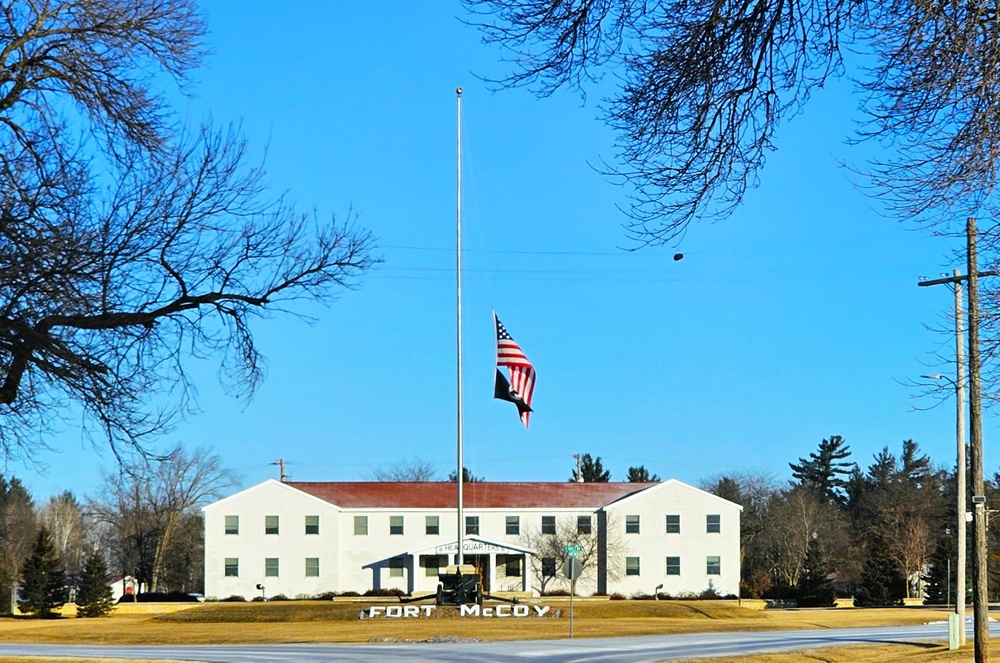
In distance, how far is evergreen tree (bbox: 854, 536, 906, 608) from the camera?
231 ft

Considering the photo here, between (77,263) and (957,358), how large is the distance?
9.12 meters

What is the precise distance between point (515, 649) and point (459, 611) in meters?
15.2

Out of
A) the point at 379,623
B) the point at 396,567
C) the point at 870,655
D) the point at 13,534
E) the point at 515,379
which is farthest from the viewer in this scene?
the point at 13,534

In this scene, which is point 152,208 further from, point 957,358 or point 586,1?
point 957,358

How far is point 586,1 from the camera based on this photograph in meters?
8.72

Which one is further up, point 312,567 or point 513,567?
point 312,567

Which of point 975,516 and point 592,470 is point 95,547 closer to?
point 592,470

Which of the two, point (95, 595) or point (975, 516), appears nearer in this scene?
point (975, 516)

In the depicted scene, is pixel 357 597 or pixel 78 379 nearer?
pixel 78 379

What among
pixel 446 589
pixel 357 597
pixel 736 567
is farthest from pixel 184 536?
pixel 446 589

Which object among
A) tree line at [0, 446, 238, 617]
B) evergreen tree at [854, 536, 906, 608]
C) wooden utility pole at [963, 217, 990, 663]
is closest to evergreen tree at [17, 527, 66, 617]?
tree line at [0, 446, 238, 617]

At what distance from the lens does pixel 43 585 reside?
62.1 metres

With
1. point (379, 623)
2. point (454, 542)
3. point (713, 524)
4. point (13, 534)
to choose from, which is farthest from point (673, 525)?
point (13, 534)

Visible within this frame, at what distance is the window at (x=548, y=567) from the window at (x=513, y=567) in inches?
59.5
